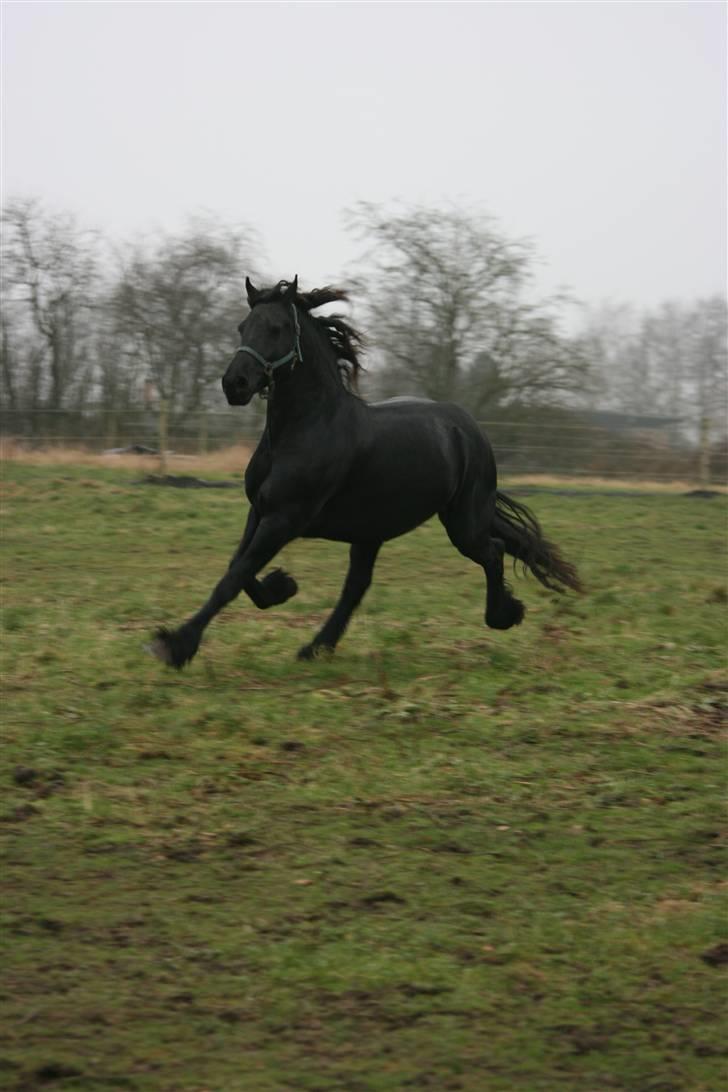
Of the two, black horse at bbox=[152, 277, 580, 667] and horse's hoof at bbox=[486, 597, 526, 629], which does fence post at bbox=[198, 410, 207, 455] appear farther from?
horse's hoof at bbox=[486, 597, 526, 629]

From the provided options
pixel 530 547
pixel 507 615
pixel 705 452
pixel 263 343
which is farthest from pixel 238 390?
pixel 705 452

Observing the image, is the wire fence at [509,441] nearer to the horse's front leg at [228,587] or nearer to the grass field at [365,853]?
the grass field at [365,853]

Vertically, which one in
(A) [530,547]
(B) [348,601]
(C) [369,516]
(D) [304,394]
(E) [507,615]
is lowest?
(E) [507,615]

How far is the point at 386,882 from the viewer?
4199 millimetres

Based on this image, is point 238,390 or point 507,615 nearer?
point 238,390

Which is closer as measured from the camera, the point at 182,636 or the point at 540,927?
the point at 540,927

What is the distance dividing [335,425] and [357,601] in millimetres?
1115

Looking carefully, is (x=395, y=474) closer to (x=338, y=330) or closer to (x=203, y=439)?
(x=338, y=330)

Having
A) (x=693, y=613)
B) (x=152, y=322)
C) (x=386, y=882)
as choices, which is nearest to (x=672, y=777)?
(x=386, y=882)

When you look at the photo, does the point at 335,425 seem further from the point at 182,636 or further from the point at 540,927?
the point at 540,927

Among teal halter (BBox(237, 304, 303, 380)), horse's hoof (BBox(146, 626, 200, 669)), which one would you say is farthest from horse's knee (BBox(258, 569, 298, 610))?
teal halter (BBox(237, 304, 303, 380))

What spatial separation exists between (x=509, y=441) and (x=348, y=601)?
18349 mm

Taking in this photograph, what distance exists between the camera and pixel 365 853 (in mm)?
4473

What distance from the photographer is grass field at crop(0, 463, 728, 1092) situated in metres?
3.09
